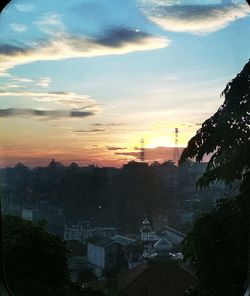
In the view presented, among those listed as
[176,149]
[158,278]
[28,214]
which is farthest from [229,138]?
[28,214]

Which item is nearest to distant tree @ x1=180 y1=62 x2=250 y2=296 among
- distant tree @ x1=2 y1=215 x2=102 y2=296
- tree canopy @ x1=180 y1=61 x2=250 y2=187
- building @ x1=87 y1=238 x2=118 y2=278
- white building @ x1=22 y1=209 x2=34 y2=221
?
tree canopy @ x1=180 y1=61 x2=250 y2=187

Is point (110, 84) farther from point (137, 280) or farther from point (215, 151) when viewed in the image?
point (137, 280)

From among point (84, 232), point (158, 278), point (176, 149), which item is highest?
point (176, 149)

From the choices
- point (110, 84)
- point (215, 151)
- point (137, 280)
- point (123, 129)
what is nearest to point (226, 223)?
point (215, 151)

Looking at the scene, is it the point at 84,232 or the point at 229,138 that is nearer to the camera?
the point at 229,138

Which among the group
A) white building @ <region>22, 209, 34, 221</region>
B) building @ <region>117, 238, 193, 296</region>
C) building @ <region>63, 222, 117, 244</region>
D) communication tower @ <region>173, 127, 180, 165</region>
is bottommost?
building @ <region>117, 238, 193, 296</region>

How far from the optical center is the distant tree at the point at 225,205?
6.06 ft

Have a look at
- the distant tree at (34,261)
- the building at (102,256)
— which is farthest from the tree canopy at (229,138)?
the distant tree at (34,261)

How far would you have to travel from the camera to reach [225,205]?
75.4 inches

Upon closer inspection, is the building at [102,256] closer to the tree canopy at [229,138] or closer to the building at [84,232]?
the building at [84,232]

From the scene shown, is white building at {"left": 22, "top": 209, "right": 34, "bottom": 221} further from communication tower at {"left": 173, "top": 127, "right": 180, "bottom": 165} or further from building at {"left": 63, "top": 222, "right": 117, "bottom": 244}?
communication tower at {"left": 173, "top": 127, "right": 180, "bottom": 165}

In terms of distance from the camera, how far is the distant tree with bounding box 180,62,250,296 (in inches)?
72.7

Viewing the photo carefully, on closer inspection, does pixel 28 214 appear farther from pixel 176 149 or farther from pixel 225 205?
pixel 225 205

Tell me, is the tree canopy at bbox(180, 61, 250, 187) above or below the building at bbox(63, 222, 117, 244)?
above
